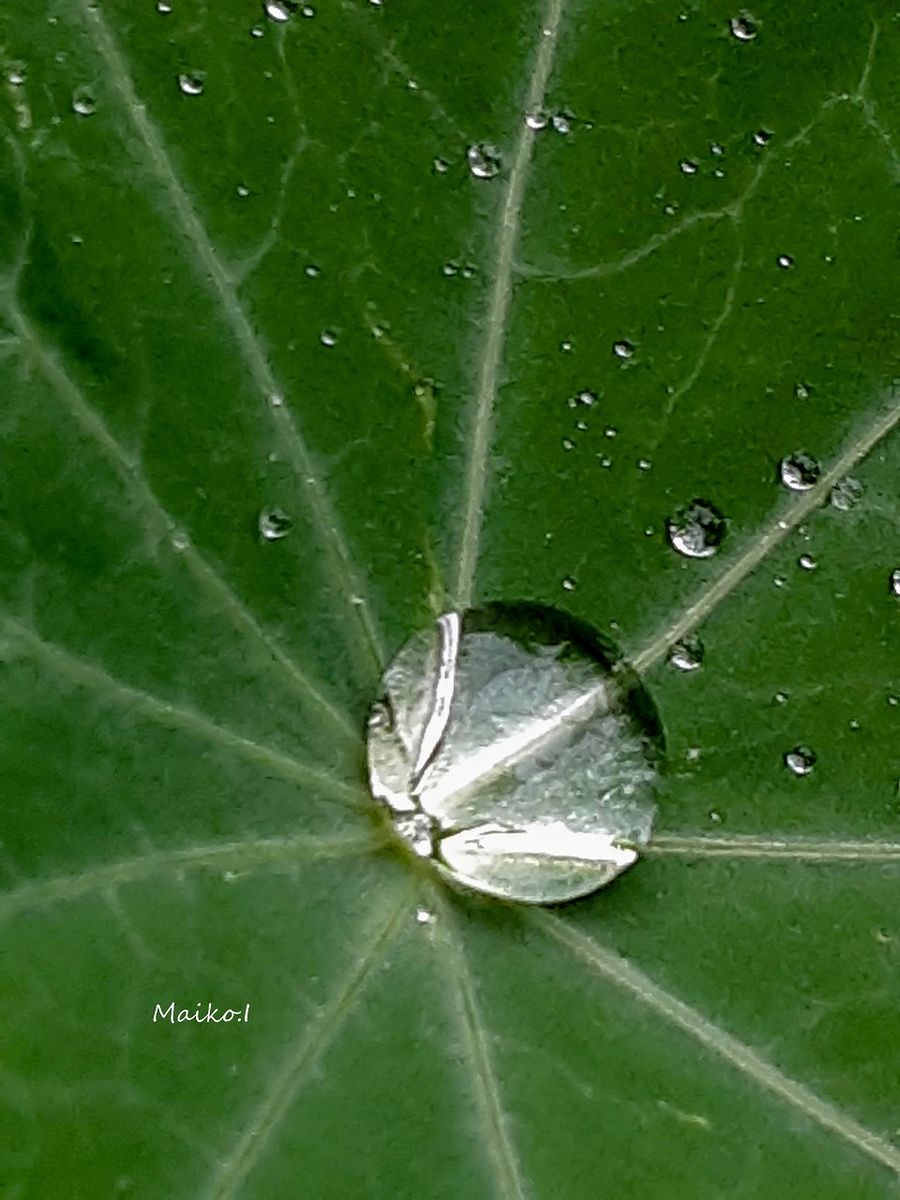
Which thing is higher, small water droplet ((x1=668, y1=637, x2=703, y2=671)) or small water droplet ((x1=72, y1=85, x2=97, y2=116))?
small water droplet ((x1=72, y1=85, x2=97, y2=116))

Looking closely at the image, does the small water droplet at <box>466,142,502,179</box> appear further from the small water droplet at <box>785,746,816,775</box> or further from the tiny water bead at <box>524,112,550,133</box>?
the small water droplet at <box>785,746,816,775</box>

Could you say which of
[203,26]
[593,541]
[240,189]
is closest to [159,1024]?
[593,541]

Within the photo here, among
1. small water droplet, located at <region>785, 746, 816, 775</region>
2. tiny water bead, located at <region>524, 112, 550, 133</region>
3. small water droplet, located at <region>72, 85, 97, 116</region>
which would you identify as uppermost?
small water droplet, located at <region>72, 85, 97, 116</region>

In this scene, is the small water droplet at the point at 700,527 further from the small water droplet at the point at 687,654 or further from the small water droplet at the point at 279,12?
the small water droplet at the point at 279,12

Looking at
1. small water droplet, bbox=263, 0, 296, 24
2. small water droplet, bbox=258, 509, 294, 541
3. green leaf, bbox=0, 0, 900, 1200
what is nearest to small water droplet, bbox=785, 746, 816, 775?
green leaf, bbox=0, 0, 900, 1200

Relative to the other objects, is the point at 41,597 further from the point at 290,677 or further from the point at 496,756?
the point at 496,756

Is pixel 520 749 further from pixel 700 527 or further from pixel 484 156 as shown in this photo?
pixel 484 156
